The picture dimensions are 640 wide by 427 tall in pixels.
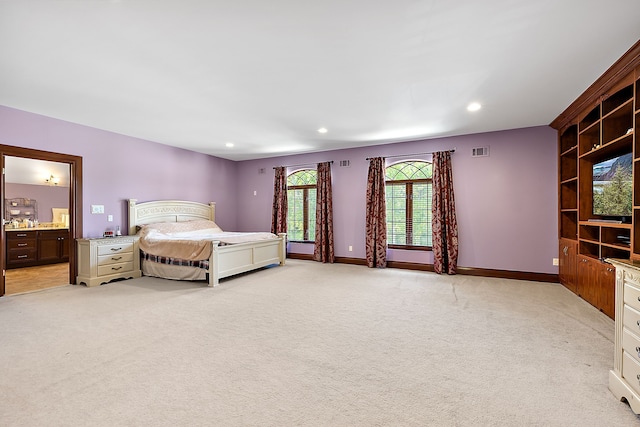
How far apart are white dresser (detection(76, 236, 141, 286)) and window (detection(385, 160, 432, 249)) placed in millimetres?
4754

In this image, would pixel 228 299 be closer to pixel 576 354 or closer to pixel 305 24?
pixel 305 24

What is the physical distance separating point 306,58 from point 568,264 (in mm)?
4607

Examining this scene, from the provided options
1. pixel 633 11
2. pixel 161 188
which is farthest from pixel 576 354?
pixel 161 188

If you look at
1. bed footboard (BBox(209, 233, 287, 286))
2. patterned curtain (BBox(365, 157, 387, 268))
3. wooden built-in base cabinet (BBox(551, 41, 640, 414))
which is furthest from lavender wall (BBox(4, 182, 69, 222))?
wooden built-in base cabinet (BBox(551, 41, 640, 414))

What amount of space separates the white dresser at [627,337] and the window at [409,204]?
3.79 m

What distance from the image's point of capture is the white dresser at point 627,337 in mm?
1693

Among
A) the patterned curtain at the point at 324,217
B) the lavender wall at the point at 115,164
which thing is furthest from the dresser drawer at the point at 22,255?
the patterned curtain at the point at 324,217

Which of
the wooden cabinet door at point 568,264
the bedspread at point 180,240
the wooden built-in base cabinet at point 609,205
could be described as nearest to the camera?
the wooden built-in base cabinet at point 609,205

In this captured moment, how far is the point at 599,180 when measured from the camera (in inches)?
138

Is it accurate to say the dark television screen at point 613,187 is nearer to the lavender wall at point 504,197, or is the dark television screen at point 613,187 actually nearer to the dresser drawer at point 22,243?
the lavender wall at point 504,197

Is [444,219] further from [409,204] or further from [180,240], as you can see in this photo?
[180,240]

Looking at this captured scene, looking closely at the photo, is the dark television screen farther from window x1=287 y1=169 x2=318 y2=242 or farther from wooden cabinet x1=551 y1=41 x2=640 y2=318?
window x1=287 y1=169 x2=318 y2=242

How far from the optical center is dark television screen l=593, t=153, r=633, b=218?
2959 millimetres

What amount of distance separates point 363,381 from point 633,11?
3.18m
